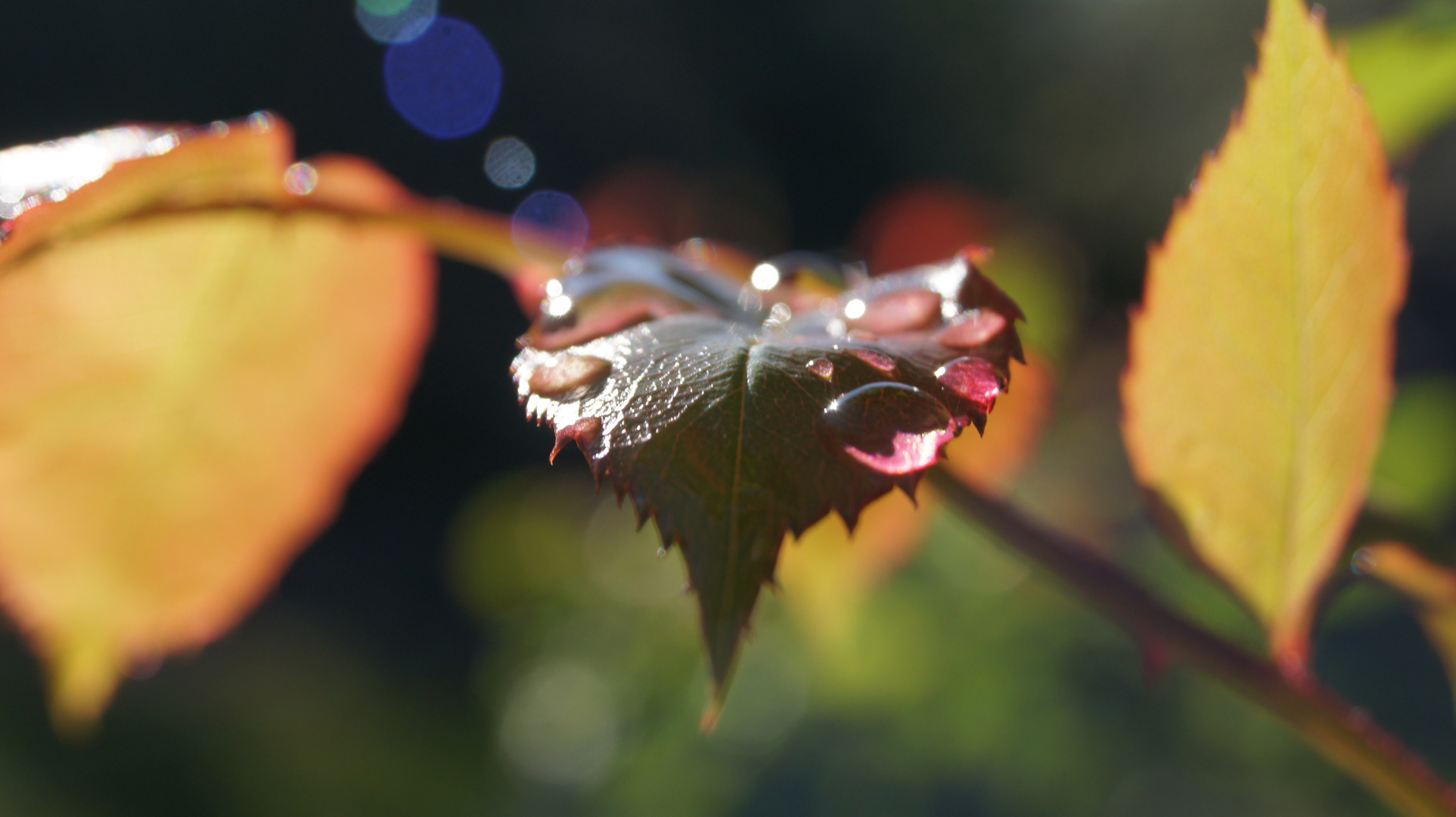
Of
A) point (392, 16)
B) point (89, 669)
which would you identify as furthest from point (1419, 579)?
point (392, 16)

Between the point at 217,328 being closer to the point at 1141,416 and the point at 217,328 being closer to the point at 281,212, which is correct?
the point at 281,212

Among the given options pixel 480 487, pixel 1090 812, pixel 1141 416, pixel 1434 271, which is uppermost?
pixel 1141 416

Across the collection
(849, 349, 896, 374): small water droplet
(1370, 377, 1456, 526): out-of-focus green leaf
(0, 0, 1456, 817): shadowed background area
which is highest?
(849, 349, 896, 374): small water droplet

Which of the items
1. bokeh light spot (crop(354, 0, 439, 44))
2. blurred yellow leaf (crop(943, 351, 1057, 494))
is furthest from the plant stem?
bokeh light spot (crop(354, 0, 439, 44))

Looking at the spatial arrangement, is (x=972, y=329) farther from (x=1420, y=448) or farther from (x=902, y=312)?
(x=1420, y=448)

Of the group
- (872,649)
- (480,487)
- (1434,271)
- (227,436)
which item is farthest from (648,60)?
(227,436)

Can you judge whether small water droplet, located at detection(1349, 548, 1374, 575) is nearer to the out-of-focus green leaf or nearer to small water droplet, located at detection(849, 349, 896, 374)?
small water droplet, located at detection(849, 349, 896, 374)
